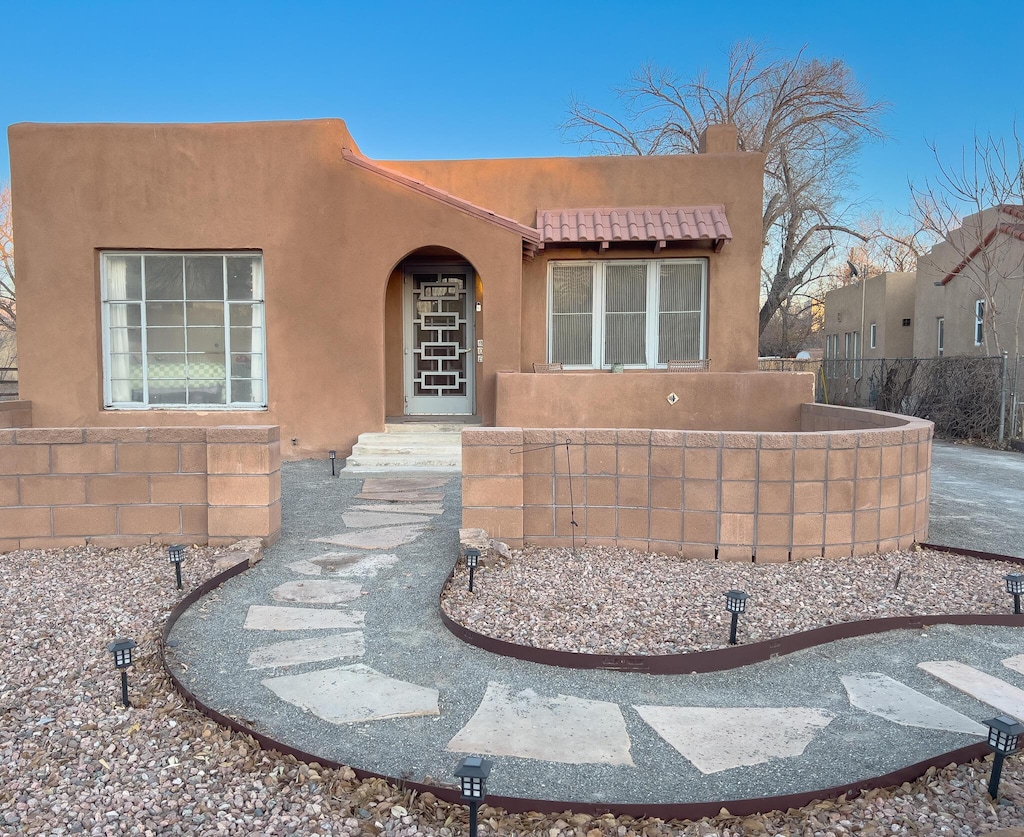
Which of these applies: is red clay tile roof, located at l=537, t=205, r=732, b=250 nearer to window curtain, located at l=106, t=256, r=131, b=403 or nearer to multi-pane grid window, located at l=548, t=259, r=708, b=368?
multi-pane grid window, located at l=548, t=259, r=708, b=368

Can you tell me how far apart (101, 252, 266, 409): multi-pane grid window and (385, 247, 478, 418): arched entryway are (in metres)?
2.17

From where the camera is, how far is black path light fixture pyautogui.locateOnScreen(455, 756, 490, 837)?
220 cm

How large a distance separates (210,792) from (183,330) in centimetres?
924

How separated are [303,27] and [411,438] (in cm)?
1219

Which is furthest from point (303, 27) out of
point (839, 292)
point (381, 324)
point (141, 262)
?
point (839, 292)

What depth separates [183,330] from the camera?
34.7ft

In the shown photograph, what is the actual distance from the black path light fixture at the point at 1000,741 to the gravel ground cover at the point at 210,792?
0.20 feet

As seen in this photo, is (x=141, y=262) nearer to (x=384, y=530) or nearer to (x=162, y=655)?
(x=384, y=530)

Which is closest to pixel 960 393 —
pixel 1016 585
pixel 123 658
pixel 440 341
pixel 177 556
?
pixel 440 341

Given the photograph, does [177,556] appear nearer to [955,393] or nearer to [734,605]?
[734,605]

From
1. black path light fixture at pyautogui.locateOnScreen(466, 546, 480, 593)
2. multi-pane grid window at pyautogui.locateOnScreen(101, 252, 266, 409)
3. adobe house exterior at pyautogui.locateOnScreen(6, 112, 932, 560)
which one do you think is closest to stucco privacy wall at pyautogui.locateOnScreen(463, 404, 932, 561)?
black path light fixture at pyautogui.locateOnScreen(466, 546, 480, 593)

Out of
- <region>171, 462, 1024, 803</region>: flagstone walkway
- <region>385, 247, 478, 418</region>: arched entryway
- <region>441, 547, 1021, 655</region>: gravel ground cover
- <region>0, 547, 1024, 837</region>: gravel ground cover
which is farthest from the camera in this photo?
<region>385, 247, 478, 418</region>: arched entryway

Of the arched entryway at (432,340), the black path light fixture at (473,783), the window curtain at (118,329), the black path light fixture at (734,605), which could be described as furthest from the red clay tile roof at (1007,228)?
the black path light fixture at (473,783)

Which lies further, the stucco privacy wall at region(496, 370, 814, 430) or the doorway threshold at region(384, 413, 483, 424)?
the doorway threshold at region(384, 413, 483, 424)
